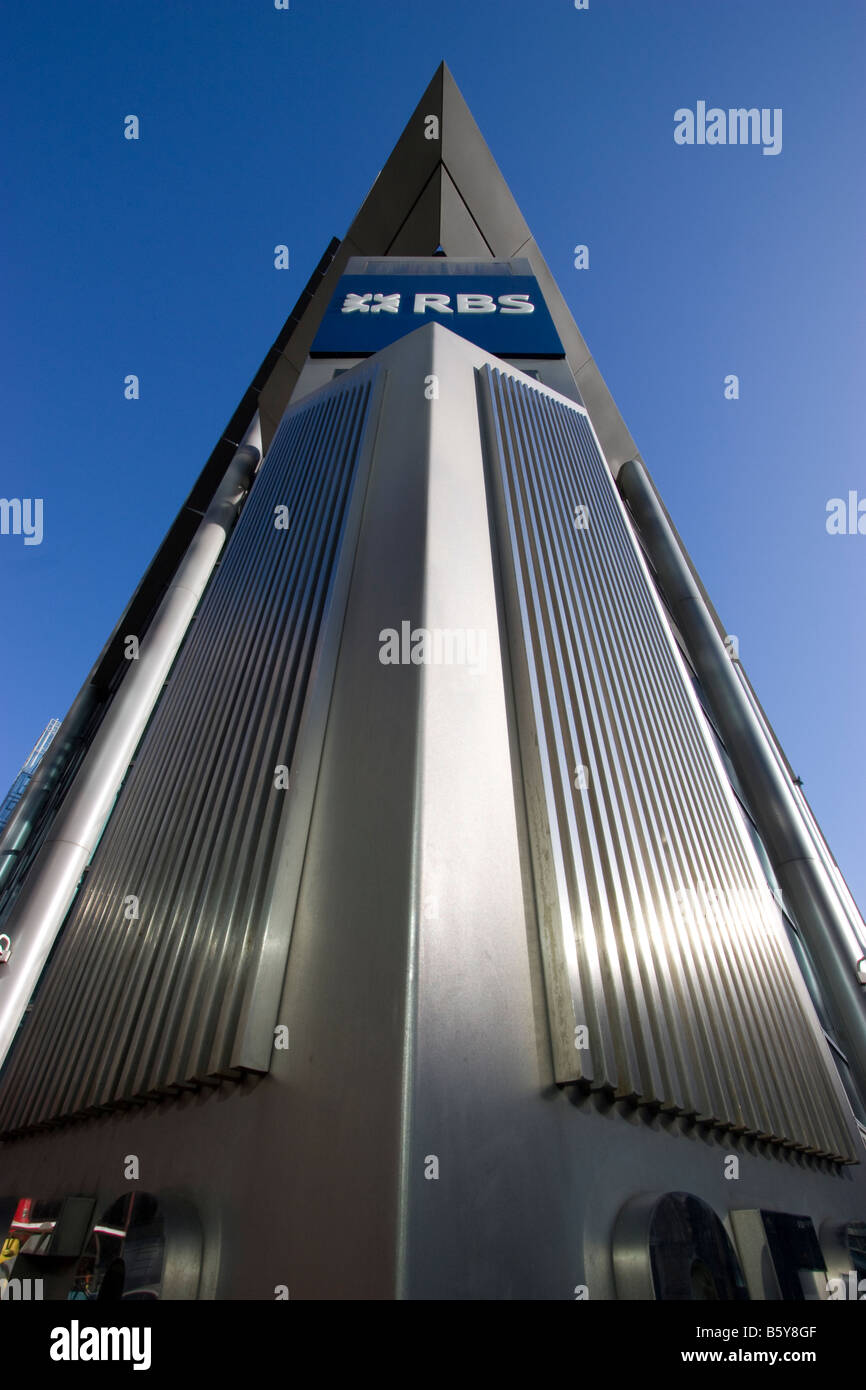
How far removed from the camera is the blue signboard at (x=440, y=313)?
26.7ft

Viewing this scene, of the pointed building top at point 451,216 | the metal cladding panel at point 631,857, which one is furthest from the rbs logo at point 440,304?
the pointed building top at point 451,216

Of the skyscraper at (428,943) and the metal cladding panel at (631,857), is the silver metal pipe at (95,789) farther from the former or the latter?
the metal cladding panel at (631,857)

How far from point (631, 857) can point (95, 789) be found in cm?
590

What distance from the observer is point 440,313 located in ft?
27.1

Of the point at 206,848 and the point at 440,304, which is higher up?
the point at 440,304

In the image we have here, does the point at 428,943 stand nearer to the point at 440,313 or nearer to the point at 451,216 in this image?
the point at 440,313

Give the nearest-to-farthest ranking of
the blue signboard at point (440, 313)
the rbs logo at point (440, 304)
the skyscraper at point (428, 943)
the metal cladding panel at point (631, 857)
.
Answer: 1. the skyscraper at point (428, 943)
2. the metal cladding panel at point (631, 857)
3. the blue signboard at point (440, 313)
4. the rbs logo at point (440, 304)

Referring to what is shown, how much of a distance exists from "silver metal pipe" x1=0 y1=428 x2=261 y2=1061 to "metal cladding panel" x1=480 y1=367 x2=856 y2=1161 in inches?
186

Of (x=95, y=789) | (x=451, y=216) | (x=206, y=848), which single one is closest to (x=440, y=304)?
(x=451, y=216)

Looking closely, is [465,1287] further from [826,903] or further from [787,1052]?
[826,903]

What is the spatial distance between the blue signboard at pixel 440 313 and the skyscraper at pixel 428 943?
1.43 m

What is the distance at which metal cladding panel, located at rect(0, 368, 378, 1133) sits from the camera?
340 cm

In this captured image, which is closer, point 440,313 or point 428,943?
point 428,943

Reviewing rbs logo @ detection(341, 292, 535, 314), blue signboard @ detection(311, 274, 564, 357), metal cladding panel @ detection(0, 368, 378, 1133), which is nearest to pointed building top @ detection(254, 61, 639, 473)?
blue signboard @ detection(311, 274, 564, 357)
